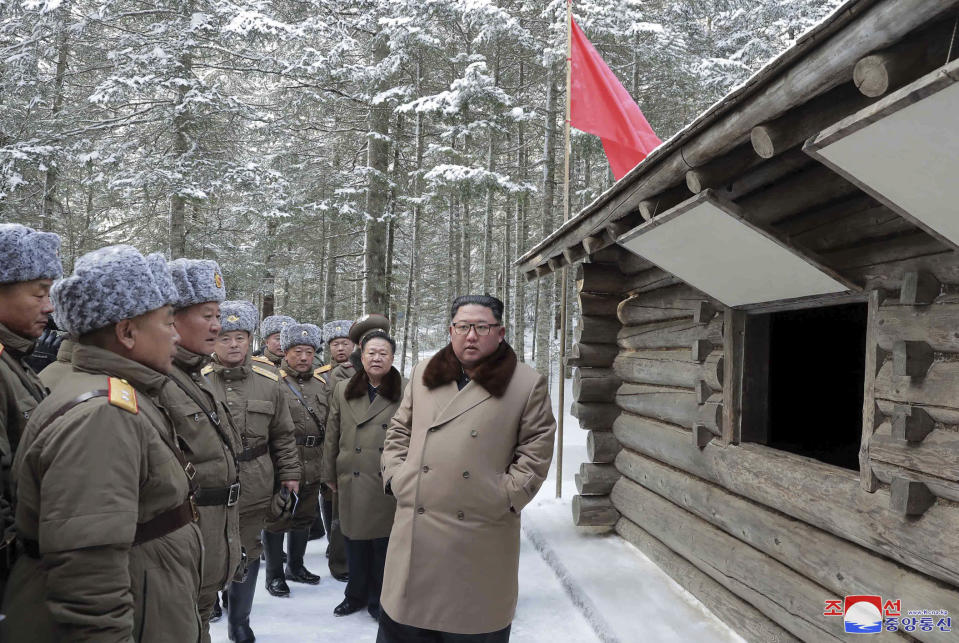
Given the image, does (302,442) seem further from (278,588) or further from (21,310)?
(21,310)

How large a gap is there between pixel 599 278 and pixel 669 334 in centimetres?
120

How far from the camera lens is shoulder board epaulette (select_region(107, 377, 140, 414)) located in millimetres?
1907

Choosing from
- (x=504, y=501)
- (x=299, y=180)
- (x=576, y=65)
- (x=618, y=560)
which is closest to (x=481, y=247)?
(x=299, y=180)

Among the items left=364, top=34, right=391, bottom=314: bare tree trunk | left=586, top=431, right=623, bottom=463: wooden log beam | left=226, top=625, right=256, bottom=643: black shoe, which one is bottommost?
left=226, top=625, right=256, bottom=643: black shoe

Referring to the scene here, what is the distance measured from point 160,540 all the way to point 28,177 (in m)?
16.8

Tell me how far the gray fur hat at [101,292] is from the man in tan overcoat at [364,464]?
294cm

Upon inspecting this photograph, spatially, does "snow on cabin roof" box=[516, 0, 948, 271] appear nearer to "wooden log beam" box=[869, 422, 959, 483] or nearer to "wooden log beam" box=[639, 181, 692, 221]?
"wooden log beam" box=[639, 181, 692, 221]

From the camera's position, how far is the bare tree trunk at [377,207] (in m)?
12.1

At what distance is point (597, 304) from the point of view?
263 inches

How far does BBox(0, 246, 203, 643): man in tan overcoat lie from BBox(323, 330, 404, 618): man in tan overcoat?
2.53 meters

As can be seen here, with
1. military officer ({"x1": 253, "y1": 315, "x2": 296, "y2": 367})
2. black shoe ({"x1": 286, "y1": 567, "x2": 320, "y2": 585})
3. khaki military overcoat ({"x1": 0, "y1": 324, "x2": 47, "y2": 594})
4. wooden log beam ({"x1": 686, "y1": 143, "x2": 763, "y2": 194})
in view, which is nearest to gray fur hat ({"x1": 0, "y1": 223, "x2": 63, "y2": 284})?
khaki military overcoat ({"x1": 0, "y1": 324, "x2": 47, "y2": 594})

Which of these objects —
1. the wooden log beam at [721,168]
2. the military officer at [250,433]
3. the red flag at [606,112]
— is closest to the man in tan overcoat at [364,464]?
the military officer at [250,433]

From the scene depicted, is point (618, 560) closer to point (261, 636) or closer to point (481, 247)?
point (261, 636)

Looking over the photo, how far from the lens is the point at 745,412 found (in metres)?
4.45
